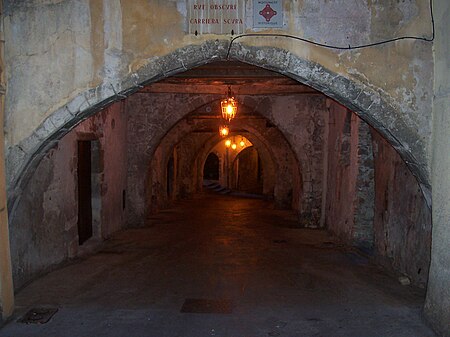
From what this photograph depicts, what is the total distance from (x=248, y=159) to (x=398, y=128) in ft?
81.9

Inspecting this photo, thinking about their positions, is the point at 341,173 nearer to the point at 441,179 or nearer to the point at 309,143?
the point at 309,143

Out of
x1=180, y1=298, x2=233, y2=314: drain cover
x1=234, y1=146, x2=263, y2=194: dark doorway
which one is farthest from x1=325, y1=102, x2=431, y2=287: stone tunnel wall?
x1=234, y1=146, x2=263, y2=194: dark doorway

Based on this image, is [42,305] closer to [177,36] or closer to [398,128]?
[177,36]

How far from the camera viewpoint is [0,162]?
457 centimetres

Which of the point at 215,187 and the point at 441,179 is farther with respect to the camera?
the point at 215,187

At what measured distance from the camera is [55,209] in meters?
6.96

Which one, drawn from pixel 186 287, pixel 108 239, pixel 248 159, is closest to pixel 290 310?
pixel 186 287

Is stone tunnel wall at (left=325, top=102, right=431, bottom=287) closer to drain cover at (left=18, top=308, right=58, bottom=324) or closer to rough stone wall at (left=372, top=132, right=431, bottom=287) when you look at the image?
rough stone wall at (left=372, top=132, right=431, bottom=287)

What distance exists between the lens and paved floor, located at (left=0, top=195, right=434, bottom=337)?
473 centimetres

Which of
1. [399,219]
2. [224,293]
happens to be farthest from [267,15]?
[399,219]

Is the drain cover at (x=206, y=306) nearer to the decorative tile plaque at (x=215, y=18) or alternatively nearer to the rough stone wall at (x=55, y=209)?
the rough stone wall at (x=55, y=209)

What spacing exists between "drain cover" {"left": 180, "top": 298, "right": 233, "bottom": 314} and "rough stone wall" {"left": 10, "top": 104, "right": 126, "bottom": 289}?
2037 millimetres

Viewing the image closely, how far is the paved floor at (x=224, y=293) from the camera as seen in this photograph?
473cm

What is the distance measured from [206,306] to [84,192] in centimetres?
426
